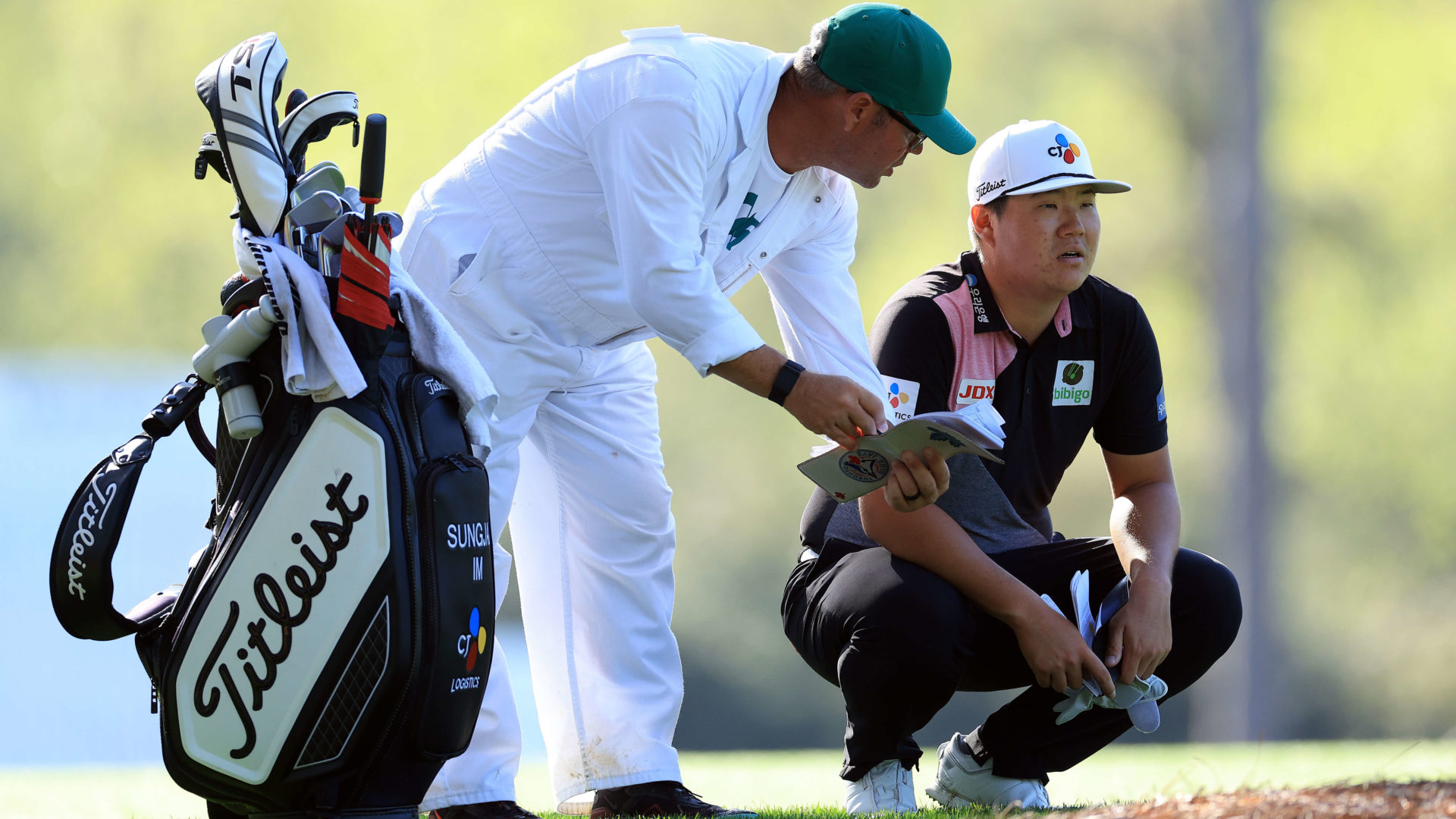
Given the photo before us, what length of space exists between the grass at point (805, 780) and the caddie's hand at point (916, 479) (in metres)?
0.55

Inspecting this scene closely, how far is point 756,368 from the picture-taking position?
2.19 metres

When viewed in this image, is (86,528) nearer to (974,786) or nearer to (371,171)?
(371,171)

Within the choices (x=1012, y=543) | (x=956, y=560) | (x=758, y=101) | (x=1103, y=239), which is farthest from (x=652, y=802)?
(x=1103, y=239)

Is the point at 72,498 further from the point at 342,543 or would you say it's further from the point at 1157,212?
the point at 1157,212

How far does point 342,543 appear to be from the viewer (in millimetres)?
1676

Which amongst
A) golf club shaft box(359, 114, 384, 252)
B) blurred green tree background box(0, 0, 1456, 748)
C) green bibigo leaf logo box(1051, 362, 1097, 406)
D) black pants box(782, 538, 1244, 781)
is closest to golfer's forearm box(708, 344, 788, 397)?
black pants box(782, 538, 1244, 781)

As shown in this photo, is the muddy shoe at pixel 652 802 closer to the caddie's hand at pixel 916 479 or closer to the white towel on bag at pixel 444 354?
the caddie's hand at pixel 916 479

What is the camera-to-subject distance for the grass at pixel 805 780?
9.48 feet

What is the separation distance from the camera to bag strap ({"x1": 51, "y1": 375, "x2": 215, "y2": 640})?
165 cm

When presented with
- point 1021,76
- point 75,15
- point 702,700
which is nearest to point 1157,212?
point 1021,76

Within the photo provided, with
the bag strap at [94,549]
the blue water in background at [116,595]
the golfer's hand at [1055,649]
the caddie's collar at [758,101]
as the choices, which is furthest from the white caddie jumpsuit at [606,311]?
the blue water in background at [116,595]

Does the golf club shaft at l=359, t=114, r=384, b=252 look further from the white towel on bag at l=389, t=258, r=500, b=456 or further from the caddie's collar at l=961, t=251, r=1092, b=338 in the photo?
the caddie's collar at l=961, t=251, r=1092, b=338

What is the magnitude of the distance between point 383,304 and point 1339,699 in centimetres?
807

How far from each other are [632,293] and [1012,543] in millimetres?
977
